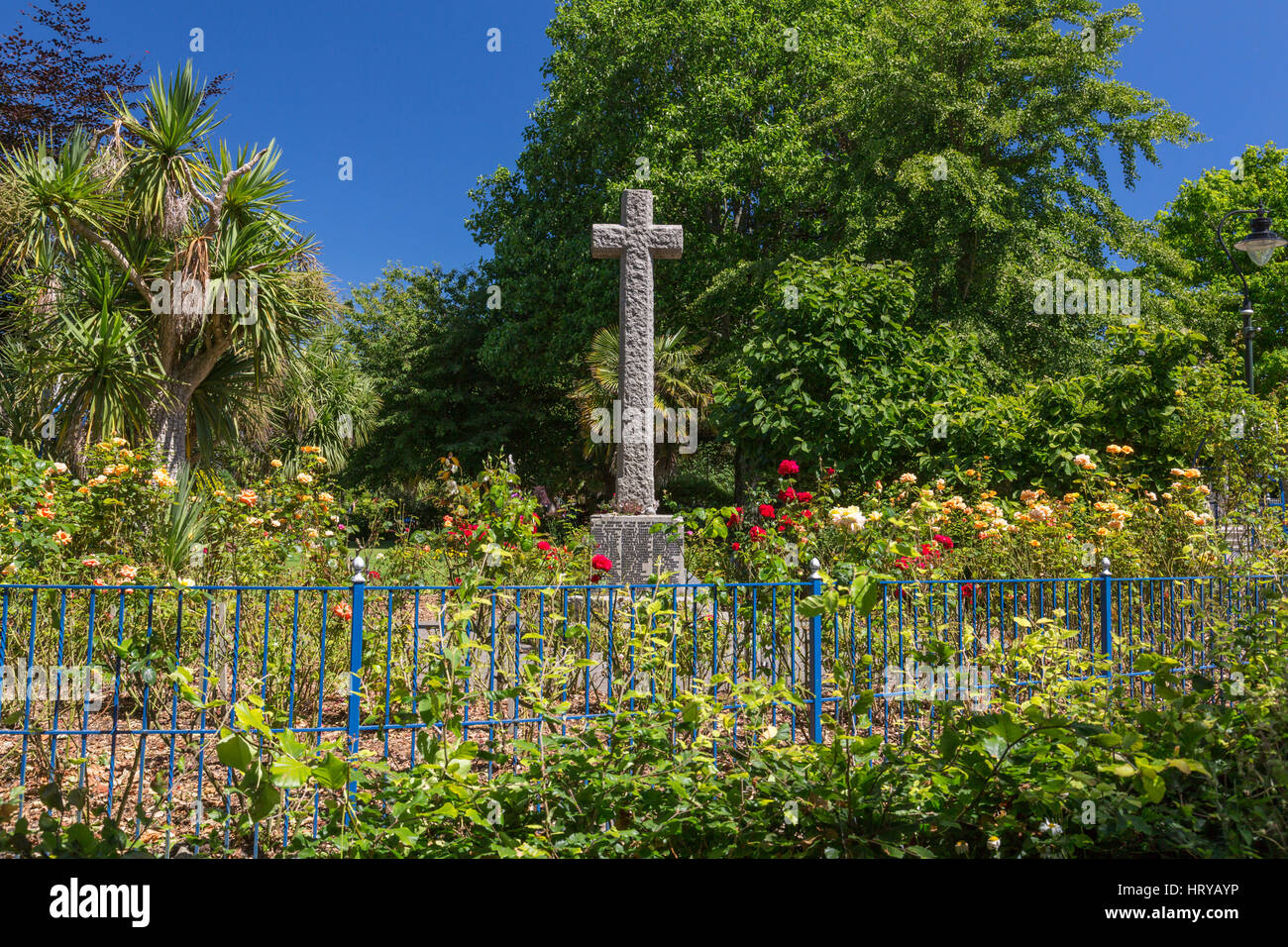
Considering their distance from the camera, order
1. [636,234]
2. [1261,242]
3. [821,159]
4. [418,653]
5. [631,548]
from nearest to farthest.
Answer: [418,653]
[631,548]
[636,234]
[1261,242]
[821,159]

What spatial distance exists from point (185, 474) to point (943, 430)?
702cm

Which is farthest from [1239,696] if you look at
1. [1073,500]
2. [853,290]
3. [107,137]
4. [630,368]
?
[107,137]

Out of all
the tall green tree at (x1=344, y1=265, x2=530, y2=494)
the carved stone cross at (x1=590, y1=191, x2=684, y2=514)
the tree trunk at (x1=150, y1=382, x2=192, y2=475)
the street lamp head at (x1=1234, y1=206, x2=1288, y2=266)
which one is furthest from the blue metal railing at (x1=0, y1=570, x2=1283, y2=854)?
the tall green tree at (x1=344, y1=265, x2=530, y2=494)

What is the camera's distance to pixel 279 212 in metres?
9.73

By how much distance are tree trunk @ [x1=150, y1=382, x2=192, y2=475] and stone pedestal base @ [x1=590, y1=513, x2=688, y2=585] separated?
5.33 meters

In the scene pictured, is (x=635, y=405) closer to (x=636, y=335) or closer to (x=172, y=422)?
(x=636, y=335)

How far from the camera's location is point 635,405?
714 centimetres

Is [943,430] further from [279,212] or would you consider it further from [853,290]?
[279,212]

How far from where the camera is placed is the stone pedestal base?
6586 millimetres

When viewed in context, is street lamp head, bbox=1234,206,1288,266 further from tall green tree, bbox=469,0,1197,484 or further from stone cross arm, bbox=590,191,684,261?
stone cross arm, bbox=590,191,684,261

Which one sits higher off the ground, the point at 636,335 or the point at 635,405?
the point at 636,335

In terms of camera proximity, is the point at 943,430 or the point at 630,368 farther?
the point at 943,430

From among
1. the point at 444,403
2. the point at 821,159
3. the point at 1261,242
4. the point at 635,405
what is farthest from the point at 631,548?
the point at 444,403

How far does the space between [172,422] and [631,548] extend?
5.91 m
